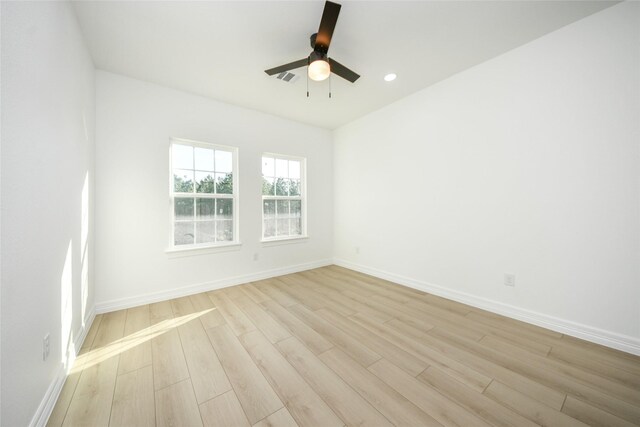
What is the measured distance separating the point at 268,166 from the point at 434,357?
3422 millimetres

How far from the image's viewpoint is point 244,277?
3535mm

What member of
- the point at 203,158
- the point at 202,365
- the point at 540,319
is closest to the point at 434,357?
the point at 540,319

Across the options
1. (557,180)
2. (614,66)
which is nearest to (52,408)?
(557,180)

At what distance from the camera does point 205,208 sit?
10.8 feet

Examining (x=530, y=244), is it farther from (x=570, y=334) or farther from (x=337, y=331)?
(x=337, y=331)

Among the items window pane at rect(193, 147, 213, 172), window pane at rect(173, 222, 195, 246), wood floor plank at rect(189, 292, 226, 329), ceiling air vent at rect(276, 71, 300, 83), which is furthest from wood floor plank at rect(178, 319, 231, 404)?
ceiling air vent at rect(276, 71, 300, 83)

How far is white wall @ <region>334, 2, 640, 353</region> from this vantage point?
1.85 m

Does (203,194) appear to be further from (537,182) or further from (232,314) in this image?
(537,182)

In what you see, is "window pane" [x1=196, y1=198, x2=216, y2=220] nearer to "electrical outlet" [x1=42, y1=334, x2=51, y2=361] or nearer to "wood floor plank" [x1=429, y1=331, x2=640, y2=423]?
"electrical outlet" [x1=42, y1=334, x2=51, y2=361]

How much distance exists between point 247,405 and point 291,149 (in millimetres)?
3570

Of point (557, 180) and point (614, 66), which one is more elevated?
point (614, 66)

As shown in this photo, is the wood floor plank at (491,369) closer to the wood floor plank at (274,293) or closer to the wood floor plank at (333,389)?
the wood floor plank at (333,389)

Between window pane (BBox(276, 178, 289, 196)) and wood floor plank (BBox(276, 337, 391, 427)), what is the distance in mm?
2650

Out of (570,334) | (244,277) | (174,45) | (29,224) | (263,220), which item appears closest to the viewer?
(29,224)
